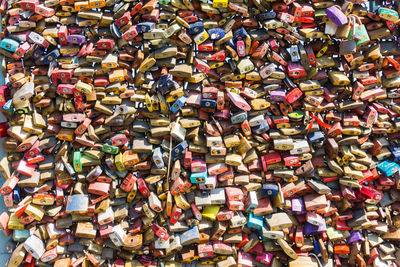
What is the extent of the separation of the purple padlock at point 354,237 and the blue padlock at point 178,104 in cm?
177

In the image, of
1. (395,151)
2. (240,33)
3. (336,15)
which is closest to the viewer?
(336,15)

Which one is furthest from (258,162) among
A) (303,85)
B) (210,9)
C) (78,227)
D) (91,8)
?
(91,8)

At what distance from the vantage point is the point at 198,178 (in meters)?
2.84

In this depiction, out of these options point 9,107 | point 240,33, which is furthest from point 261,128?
point 9,107

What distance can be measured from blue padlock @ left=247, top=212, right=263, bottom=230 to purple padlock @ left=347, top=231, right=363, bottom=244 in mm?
783

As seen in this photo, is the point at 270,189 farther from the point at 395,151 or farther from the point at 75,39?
the point at 75,39

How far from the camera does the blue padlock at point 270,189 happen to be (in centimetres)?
293

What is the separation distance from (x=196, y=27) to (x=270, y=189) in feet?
4.42

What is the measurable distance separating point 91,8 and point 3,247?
6.46 feet

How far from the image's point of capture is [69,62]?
2.77m

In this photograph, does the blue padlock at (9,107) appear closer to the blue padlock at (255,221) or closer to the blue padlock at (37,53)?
the blue padlock at (37,53)

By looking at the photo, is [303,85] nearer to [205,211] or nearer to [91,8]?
[205,211]

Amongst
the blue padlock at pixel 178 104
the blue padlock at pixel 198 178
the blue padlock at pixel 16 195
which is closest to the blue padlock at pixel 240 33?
the blue padlock at pixel 178 104

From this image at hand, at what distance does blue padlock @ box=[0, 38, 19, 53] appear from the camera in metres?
2.72
